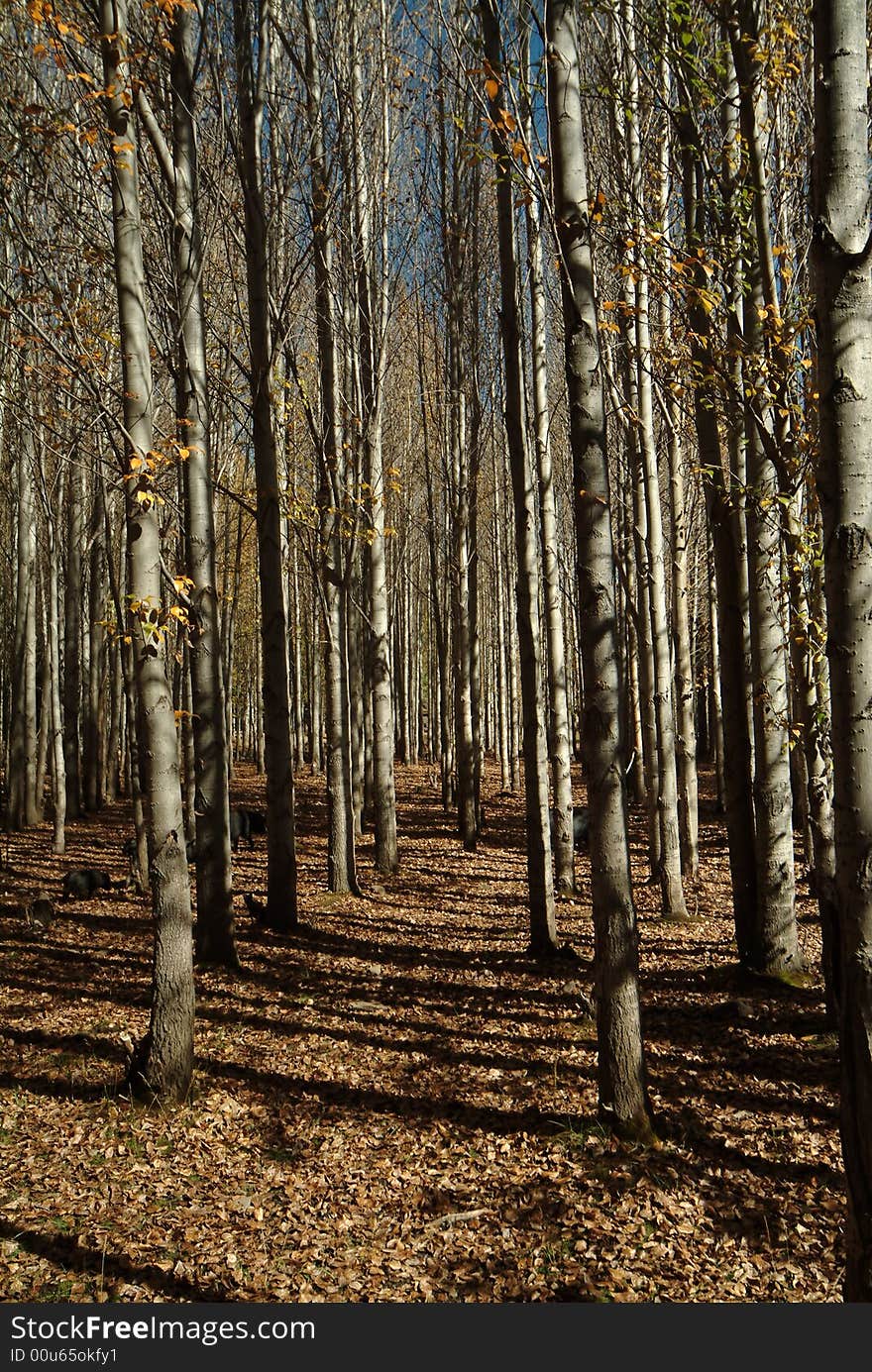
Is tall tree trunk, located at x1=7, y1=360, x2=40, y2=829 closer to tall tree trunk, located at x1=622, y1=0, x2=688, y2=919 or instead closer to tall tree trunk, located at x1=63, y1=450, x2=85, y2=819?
tall tree trunk, located at x1=63, y1=450, x2=85, y2=819

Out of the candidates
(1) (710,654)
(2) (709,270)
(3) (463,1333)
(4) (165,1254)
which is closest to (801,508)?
(2) (709,270)

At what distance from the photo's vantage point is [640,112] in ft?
28.3

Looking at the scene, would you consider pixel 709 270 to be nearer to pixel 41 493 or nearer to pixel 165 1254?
pixel 165 1254

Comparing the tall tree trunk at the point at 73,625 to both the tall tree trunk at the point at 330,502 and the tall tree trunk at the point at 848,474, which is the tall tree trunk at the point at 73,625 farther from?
the tall tree trunk at the point at 848,474

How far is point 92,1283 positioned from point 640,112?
10212mm

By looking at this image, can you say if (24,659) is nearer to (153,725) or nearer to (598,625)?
→ (153,725)

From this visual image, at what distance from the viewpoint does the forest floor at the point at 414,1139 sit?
11.2 feet

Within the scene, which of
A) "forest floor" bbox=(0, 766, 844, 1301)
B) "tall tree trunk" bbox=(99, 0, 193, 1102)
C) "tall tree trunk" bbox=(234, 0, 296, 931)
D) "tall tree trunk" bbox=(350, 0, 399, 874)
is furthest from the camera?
"tall tree trunk" bbox=(350, 0, 399, 874)

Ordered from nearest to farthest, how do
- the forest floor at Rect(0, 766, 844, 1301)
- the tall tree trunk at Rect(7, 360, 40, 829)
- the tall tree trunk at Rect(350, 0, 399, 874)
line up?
the forest floor at Rect(0, 766, 844, 1301) < the tall tree trunk at Rect(350, 0, 399, 874) < the tall tree trunk at Rect(7, 360, 40, 829)

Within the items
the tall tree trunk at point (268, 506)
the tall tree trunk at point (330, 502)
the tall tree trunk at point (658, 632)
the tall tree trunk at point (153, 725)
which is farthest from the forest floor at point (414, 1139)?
the tall tree trunk at point (330, 502)

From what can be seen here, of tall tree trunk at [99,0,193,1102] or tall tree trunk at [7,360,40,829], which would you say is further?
tall tree trunk at [7,360,40,829]

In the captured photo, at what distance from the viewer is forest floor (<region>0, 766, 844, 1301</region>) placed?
3.41 metres

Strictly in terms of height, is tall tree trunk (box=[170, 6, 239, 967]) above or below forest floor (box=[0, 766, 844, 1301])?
above

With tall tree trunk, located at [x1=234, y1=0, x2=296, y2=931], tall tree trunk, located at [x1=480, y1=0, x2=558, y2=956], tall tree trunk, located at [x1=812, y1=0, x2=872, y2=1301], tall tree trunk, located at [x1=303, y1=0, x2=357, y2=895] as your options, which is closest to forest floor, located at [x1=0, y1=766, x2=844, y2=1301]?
tall tree trunk, located at [x1=480, y1=0, x2=558, y2=956]
